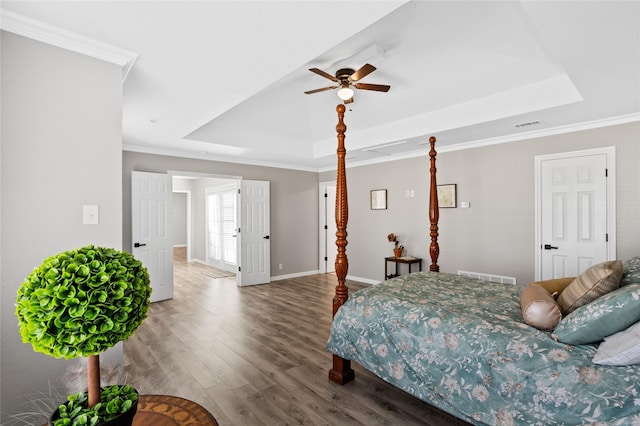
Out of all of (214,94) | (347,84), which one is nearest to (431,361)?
(347,84)

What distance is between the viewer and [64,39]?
2043 mm

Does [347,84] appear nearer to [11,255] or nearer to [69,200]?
[69,200]

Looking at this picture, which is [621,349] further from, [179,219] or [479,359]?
[179,219]

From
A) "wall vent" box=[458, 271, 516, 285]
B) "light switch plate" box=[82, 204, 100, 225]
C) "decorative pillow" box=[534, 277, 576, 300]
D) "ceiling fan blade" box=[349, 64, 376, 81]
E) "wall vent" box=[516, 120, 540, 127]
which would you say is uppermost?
"ceiling fan blade" box=[349, 64, 376, 81]

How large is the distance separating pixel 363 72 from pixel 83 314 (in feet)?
8.51

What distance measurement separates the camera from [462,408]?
1824mm

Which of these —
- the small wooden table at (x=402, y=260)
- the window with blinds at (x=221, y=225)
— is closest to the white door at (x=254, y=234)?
the window with blinds at (x=221, y=225)

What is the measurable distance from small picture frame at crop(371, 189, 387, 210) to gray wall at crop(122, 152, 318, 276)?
64.8 inches

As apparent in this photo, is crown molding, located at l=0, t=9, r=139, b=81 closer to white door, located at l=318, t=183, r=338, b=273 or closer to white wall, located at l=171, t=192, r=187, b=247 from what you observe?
white door, located at l=318, t=183, r=338, b=273

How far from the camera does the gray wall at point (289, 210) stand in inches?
245

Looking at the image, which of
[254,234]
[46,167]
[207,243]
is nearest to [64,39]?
[46,167]

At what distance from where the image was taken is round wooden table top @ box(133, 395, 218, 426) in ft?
3.65

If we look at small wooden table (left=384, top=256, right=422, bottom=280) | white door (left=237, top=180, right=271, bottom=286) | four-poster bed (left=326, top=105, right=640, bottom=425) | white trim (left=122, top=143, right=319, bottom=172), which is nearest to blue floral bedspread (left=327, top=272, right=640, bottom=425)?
four-poster bed (left=326, top=105, right=640, bottom=425)

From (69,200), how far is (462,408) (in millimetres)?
2768
